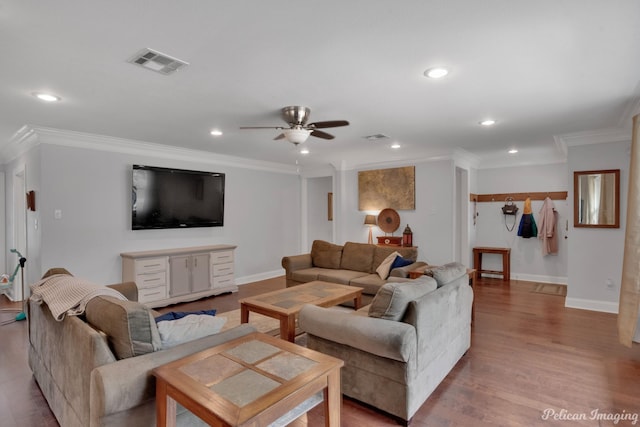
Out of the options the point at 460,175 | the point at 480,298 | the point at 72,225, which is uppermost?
the point at 460,175

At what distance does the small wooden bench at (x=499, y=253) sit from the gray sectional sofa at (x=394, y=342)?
4.50 metres

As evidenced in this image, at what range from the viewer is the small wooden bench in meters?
6.45

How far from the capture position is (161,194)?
17.0 ft

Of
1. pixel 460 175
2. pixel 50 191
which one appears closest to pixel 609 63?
pixel 460 175

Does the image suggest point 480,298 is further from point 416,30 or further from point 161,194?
point 161,194

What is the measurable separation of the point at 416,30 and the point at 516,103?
1888 millimetres

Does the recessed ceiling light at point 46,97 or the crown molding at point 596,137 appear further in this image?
the crown molding at point 596,137

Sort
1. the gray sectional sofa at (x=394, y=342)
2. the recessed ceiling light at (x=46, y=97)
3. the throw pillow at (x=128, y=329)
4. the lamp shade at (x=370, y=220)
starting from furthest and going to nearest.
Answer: the lamp shade at (x=370, y=220)
the recessed ceiling light at (x=46, y=97)
the gray sectional sofa at (x=394, y=342)
the throw pillow at (x=128, y=329)

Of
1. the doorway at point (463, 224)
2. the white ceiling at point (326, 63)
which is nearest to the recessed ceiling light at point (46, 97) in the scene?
the white ceiling at point (326, 63)

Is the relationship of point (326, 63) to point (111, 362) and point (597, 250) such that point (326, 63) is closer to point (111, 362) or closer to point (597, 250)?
point (111, 362)

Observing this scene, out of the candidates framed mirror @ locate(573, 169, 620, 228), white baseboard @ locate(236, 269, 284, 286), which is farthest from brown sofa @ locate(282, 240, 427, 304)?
framed mirror @ locate(573, 169, 620, 228)

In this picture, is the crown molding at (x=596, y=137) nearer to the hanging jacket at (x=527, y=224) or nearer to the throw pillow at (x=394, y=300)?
the hanging jacket at (x=527, y=224)

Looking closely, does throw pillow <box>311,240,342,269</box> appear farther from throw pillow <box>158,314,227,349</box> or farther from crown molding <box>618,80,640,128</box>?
crown molding <box>618,80,640,128</box>

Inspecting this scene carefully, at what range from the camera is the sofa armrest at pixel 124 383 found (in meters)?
1.47
